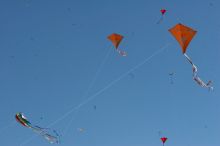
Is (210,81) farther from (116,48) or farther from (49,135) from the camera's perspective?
(49,135)

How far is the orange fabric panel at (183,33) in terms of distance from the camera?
3778 cm

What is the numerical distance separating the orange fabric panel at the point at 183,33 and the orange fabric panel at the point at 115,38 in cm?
629

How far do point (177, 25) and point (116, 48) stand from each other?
272 inches

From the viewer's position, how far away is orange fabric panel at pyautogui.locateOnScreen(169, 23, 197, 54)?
37781mm

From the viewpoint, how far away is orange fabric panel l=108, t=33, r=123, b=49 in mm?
43281

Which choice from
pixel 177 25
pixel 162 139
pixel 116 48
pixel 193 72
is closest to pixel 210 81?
pixel 193 72

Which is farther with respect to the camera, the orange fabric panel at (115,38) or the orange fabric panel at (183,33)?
the orange fabric panel at (115,38)

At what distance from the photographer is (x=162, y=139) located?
162ft

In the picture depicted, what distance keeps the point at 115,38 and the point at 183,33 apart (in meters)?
7.13

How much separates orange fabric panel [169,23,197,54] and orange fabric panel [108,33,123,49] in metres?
6.29

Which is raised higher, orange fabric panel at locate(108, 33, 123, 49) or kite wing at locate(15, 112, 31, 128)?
orange fabric panel at locate(108, 33, 123, 49)

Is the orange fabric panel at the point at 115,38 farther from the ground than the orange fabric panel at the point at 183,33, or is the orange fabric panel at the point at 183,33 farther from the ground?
the orange fabric panel at the point at 115,38

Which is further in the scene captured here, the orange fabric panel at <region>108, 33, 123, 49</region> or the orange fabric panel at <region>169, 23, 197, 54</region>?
the orange fabric panel at <region>108, 33, 123, 49</region>

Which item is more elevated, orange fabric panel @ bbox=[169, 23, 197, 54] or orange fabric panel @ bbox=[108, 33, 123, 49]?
orange fabric panel @ bbox=[108, 33, 123, 49]
